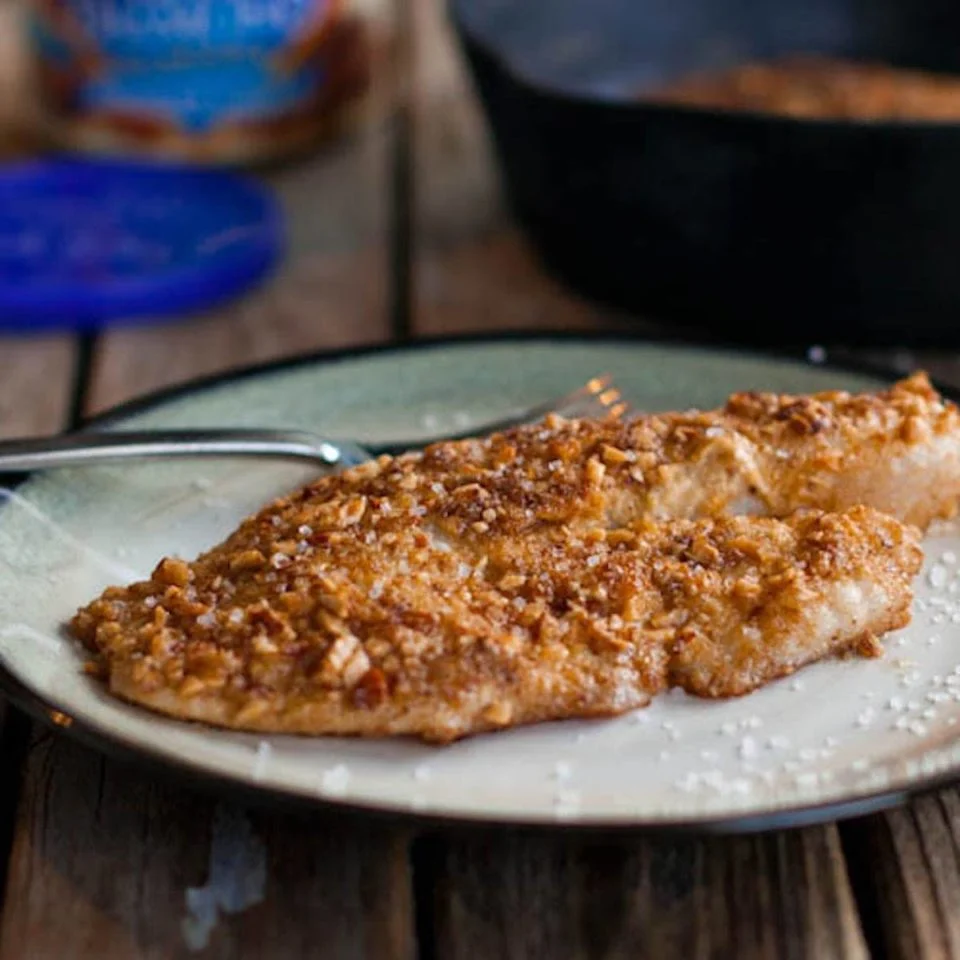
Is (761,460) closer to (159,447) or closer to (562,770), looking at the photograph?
(562,770)

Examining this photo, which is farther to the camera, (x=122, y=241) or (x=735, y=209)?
(x=122, y=241)

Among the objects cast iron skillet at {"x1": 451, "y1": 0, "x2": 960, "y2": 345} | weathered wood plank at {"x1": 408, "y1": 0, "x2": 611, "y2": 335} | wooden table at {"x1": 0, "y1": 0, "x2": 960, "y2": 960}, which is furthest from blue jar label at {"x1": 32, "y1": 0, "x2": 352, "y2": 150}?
wooden table at {"x1": 0, "y1": 0, "x2": 960, "y2": 960}

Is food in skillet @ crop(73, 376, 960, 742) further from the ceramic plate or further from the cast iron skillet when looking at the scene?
the cast iron skillet

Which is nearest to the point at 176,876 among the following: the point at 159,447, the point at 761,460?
the point at 159,447

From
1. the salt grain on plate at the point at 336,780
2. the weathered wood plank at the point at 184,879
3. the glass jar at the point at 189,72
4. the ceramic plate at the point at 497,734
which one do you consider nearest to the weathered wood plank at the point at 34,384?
the ceramic plate at the point at 497,734

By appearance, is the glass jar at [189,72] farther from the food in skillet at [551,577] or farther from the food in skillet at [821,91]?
the food in skillet at [551,577]

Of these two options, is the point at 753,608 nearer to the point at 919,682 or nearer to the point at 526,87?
the point at 919,682
